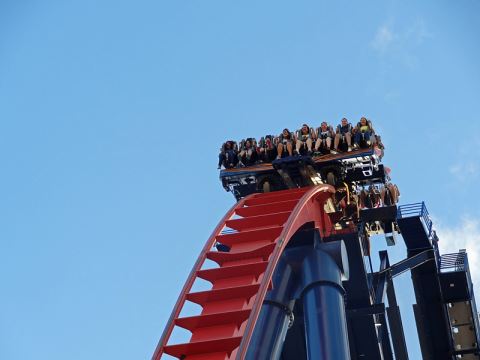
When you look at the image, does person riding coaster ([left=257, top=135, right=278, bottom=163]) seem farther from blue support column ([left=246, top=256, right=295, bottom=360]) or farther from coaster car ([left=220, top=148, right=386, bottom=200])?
blue support column ([left=246, top=256, right=295, bottom=360])

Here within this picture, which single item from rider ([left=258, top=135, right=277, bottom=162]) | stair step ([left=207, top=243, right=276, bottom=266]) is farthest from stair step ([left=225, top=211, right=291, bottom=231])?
rider ([left=258, top=135, right=277, bottom=162])

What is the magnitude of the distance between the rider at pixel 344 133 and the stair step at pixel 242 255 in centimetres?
523

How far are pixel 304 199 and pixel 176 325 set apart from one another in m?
4.56

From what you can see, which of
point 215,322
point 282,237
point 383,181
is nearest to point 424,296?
point 383,181

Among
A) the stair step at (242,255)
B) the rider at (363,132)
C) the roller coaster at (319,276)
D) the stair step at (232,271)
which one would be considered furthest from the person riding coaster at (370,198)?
the stair step at (232,271)

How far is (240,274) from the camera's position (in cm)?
1431

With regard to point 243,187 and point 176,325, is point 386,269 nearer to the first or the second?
point 243,187

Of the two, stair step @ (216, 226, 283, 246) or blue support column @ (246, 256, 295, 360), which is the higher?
stair step @ (216, 226, 283, 246)

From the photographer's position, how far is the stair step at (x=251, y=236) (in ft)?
50.6

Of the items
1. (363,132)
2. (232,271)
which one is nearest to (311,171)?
(363,132)

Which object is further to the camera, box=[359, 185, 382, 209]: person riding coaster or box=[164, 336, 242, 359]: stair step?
box=[359, 185, 382, 209]: person riding coaster

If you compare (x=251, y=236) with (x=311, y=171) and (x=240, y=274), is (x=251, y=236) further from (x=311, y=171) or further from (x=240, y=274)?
(x=311, y=171)

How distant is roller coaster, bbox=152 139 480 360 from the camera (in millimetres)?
13578

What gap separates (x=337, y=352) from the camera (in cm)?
1458
